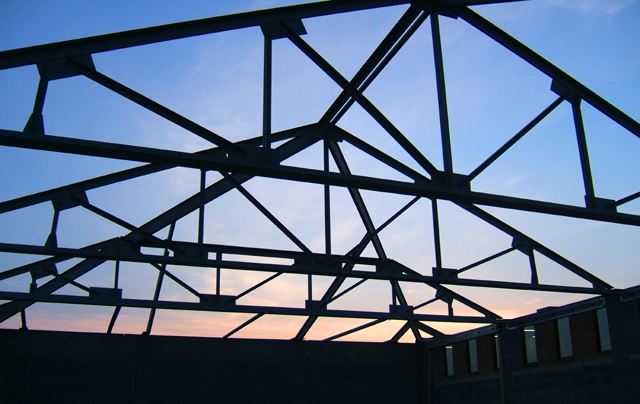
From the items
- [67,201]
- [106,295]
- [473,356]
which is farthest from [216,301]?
[473,356]

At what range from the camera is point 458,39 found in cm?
1103

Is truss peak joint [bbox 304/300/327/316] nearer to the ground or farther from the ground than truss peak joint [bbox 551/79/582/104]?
nearer to the ground

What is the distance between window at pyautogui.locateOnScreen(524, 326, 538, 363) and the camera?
17.2 metres

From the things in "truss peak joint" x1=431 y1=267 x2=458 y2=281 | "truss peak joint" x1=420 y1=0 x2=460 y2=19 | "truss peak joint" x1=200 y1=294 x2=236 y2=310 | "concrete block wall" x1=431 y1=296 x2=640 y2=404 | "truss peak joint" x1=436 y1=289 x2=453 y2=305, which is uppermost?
"truss peak joint" x1=420 y1=0 x2=460 y2=19

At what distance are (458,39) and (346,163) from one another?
11.7 feet

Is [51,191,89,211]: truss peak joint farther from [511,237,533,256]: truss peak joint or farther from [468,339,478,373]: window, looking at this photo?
[468,339,478,373]: window

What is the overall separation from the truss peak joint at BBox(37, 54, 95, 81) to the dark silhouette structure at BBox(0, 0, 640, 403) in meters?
0.01

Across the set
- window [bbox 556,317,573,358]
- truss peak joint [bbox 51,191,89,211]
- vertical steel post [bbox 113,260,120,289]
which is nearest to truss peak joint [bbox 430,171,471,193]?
truss peak joint [bbox 51,191,89,211]

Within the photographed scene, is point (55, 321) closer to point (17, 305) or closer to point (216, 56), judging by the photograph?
point (17, 305)

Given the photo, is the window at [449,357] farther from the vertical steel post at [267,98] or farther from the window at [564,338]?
the vertical steel post at [267,98]

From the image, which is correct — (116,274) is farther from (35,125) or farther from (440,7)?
(440,7)

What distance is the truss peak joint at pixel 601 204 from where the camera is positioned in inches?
348

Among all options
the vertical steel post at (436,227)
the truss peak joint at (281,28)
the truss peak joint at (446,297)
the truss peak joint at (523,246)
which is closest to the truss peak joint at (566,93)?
the vertical steel post at (436,227)

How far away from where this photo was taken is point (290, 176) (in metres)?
7.52
